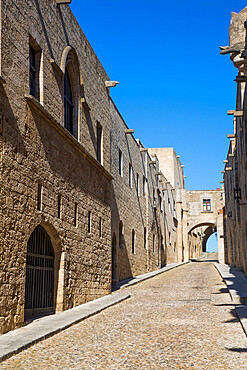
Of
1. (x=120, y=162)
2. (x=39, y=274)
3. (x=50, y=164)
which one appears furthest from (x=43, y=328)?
(x=120, y=162)

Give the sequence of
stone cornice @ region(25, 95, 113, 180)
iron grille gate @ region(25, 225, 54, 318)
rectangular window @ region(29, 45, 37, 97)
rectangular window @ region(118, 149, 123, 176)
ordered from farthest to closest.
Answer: rectangular window @ region(118, 149, 123, 176)
rectangular window @ region(29, 45, 37, 97)
iron grille gate @ region(25, 225, 54, 318)
stone cornice @ region(25, 95, 113, 180)

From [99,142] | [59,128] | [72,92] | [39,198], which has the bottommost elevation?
[39,198]

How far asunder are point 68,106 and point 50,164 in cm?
255

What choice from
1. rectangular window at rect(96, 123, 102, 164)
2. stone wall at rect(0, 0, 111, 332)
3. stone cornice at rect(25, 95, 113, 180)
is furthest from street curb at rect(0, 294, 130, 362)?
rectangular window at rect(96, 123, 102, 164)

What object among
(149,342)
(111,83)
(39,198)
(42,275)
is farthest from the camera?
(111,83)

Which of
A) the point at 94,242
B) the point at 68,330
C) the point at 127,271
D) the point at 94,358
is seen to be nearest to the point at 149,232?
the point at 127,271

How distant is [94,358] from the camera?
5.92 metres

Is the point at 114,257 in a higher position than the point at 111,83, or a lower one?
lower

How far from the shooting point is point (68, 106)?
11.4m

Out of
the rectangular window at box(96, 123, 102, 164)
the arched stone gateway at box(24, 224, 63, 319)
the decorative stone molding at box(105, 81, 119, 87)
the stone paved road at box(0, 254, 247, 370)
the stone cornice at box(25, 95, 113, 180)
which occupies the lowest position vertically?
the stone paved road at box(0, 254, 247, 370)

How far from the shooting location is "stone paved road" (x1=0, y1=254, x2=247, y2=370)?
565 cm

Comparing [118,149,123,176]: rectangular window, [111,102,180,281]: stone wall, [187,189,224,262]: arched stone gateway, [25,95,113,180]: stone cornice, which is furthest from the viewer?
[187,189,224,262]: arched stone gateway

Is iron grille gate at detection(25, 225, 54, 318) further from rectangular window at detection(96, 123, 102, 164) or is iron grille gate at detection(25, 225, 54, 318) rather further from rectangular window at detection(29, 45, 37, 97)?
rectangular window at detection(96, 123, 102, 164)

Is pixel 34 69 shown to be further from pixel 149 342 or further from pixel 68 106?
pixel 149 342
